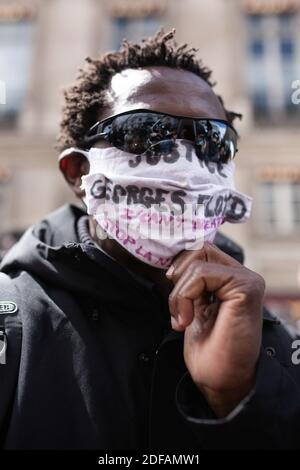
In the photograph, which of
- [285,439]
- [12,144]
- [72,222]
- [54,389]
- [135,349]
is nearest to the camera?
[285,439]

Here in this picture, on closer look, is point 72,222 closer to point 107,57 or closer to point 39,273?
point 39,273

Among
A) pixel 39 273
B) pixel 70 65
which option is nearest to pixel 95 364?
pixel 39 273

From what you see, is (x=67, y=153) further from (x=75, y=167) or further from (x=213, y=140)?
(x=213, y=140)

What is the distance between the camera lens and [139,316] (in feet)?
4.96

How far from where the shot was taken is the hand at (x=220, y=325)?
117 cm

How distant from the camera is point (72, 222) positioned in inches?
73.5

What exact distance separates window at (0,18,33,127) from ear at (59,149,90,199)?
9.22 m

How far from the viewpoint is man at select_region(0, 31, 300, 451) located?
119 centimetres

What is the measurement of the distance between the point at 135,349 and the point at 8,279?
20.7 inches

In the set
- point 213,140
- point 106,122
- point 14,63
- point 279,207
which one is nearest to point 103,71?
A: point 106,122

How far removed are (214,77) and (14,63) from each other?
4.88 meters

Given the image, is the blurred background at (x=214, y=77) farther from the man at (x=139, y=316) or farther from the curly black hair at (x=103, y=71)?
the man at (x=139, y=316)

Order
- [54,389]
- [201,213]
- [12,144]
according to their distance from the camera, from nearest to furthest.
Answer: [54,389], [201,213], [12,144]
